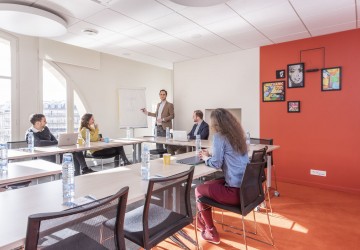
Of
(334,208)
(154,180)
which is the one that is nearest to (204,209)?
(154,180)

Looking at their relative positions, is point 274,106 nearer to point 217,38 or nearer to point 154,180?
point 217,38

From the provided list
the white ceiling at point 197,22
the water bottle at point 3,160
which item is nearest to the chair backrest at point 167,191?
the water bottle at point 3,160

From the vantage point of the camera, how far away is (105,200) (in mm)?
1080

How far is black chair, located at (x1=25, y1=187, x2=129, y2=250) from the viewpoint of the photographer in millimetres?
951

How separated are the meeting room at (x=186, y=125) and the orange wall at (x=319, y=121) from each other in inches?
0.8

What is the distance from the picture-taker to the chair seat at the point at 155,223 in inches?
60.1

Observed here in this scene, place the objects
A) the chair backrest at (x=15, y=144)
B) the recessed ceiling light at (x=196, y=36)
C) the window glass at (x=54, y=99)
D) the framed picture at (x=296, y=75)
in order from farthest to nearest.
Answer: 1. the window glass at (x=54, y=99)
2. the framed picture at (x=296, y=75)
3. the recessed ceiling light at (x=196, y=36)
4. the chair backrest at (x=15, y=144)

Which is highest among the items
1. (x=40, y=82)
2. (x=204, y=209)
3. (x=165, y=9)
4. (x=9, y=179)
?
(x=165, y=9)

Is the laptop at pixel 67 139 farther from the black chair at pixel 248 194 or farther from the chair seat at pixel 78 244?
the chair seat at pixel 78 244

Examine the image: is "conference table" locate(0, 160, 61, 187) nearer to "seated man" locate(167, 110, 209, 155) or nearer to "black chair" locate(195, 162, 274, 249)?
"black chair" locate(195, 162, 274, 249)

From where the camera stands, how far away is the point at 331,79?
405 centimetres

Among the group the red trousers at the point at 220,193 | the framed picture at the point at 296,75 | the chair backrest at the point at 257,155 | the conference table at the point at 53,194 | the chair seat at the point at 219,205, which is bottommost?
the chair seat at the point at 219,205

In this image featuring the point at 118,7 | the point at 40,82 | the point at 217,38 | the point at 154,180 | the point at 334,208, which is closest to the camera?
the point at 154,180

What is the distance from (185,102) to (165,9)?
3.27m
